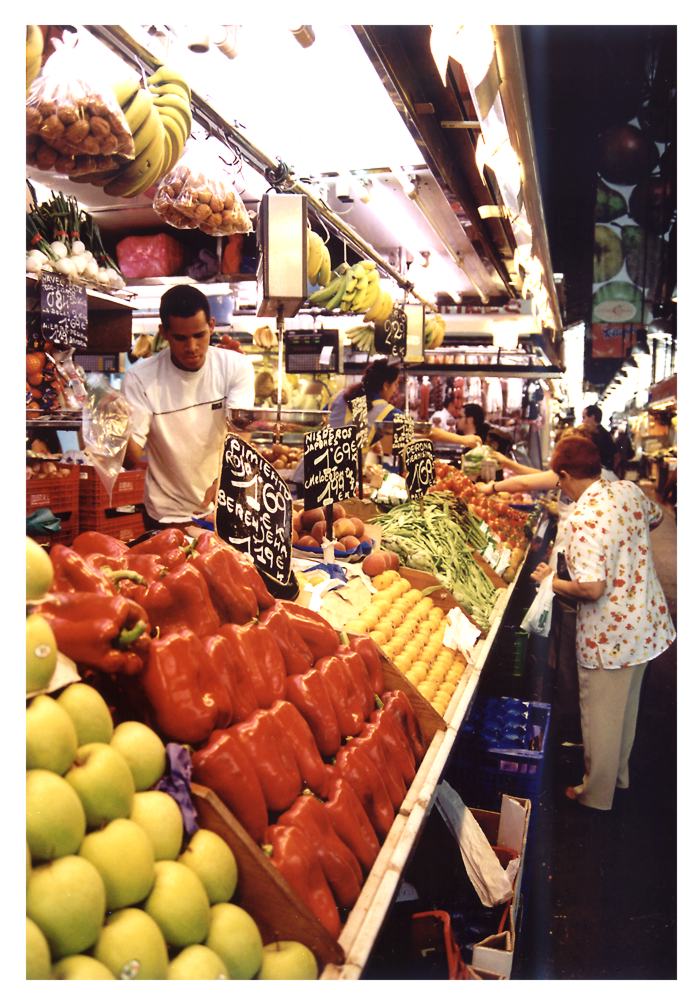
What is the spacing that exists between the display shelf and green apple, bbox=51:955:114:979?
0.45 m

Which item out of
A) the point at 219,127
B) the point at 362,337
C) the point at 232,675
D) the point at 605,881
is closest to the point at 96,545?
the point at 232,675

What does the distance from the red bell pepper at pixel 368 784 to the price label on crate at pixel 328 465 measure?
154 centimetres

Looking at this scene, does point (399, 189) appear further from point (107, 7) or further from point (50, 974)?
point (50, 974)

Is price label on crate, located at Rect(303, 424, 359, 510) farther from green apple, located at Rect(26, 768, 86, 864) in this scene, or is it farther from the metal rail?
green apple, located at Rect(26, 768, 86, 864)

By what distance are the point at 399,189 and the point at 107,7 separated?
4646 mm

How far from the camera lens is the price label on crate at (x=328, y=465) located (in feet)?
11.5

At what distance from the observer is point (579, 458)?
4605 millimetres

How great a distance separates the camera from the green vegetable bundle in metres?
4.20

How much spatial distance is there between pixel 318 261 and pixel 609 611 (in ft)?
11.7

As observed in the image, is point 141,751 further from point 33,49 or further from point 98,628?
point 33,49

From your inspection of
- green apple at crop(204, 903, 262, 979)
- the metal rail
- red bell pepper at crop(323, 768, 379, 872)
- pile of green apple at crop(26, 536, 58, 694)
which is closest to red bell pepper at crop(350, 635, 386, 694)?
red bell pepper at crop(323, 768, 379, 872)

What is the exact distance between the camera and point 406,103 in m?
4.23

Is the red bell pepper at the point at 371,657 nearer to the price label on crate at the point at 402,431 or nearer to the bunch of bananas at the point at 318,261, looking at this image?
the price label on crate at the point at 402,431
